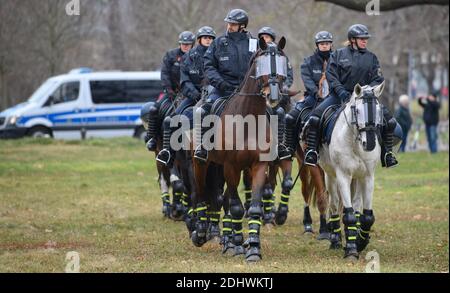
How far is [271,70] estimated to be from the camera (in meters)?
13.9

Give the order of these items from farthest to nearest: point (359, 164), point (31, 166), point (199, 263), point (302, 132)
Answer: point (31, 166), point (302, 132), point (359, 164), point (199, 263)

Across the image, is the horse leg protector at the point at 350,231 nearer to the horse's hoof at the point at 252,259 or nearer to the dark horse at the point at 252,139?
the dark horse at the point at 252,139

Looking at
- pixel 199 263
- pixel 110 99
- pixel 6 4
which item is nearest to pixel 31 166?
pixel 6 4

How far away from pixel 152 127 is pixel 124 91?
76.8ft

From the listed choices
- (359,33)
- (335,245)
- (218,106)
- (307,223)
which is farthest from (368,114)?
(307,223)

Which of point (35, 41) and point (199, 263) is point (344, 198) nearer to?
point (199, 263)

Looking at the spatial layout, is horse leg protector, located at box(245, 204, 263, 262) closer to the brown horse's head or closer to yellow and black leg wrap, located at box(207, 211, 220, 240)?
the brown horse's head

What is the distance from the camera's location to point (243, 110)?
14.4 meters

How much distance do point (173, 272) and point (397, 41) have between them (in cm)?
3925

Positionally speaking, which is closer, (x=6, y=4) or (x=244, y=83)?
(x=244, y=83)

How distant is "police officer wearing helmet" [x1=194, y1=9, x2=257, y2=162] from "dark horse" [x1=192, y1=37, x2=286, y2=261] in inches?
17.2

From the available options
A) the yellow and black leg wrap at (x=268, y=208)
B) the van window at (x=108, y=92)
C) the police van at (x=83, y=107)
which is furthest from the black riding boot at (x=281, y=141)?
the van window at (x=108, y=92)

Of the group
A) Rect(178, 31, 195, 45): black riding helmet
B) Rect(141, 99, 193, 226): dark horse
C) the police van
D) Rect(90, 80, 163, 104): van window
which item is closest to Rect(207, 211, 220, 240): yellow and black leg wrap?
Rect(141, 99, 193, 226): dark horse

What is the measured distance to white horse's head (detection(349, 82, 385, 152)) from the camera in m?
14.5
